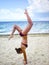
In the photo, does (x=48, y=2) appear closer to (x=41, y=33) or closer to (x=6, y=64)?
(x=41, y=33)

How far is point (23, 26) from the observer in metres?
1.90

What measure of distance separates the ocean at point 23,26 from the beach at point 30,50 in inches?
1.9

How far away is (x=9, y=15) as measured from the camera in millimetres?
1943

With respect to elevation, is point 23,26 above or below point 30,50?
above

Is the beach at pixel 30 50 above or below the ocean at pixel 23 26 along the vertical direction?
below

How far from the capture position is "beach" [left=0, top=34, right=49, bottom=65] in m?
1.93

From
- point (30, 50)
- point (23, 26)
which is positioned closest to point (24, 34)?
point (23, 26)

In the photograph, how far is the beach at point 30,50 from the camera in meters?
1.93

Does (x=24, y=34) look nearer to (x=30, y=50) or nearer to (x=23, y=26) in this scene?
(x=23, y=26)

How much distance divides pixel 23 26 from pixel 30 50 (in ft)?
0.91

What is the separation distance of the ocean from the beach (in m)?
0.05

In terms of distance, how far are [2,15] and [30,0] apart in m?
0.35

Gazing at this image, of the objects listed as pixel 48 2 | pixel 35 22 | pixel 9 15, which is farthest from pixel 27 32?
pixel 48 2

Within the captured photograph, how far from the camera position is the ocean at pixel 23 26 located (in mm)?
1894
